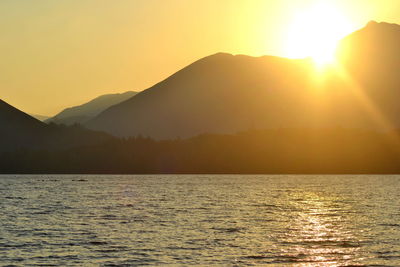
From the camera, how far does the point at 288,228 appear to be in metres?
87.9

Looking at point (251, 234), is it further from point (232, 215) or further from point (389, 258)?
point (232, 215)

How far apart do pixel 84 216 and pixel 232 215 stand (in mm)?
24179

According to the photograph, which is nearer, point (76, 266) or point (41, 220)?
point (76, 266)

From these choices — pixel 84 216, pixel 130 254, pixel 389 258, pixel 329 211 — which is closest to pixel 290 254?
pixel 389 258

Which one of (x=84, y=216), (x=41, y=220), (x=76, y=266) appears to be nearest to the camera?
(x=76, y=266)

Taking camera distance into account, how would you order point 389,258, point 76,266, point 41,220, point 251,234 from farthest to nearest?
point 41,220 → point 251,234 → point 389,258 → point 76,266

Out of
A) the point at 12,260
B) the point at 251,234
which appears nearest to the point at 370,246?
the point at 251,234

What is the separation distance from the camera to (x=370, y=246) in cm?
6738

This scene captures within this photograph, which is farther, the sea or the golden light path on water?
the golden light path on water

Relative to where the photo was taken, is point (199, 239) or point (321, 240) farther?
point (321, 240)

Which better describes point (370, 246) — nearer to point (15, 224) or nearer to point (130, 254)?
point (130, 254)

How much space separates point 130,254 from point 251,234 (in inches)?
837

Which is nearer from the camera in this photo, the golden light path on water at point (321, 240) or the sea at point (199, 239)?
the sea at point (199, 239)

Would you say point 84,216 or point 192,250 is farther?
point 84,216
